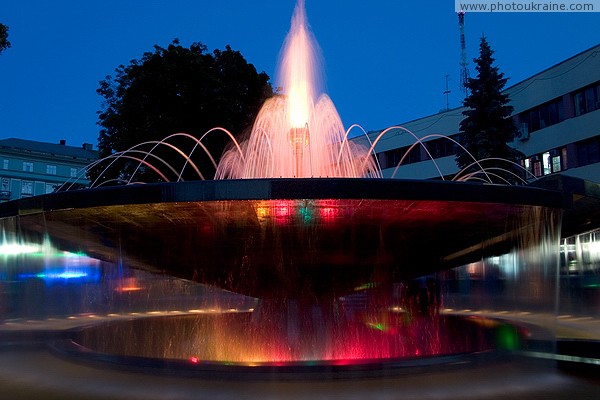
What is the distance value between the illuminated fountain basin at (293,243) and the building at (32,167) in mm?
57150

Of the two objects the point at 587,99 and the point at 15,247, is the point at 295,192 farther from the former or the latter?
the point at 587,99

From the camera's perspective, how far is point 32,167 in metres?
66.5

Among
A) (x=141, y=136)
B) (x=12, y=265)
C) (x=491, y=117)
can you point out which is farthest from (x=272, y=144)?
(x=12, y=265)

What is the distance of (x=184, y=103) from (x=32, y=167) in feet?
165

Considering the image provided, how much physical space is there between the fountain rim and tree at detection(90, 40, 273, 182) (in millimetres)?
16144

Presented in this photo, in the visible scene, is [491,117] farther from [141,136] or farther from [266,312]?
[266,312]

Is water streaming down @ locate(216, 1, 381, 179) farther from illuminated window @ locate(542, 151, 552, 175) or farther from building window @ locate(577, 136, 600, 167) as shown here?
illuminated window @ locate(542, 151, 552, 175)

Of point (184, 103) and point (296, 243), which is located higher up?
point (184, 103)

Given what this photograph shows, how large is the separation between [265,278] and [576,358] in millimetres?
4417

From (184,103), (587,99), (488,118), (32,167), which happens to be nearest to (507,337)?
(184,103)

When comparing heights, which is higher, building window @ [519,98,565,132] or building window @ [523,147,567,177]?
building window @ [519,98,565,132]

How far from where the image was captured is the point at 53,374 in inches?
263

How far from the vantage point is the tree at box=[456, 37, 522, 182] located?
91.0ft

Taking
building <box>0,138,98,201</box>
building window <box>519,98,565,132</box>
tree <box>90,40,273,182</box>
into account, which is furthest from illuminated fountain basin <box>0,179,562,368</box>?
building <box>0,138,98,201</box>
